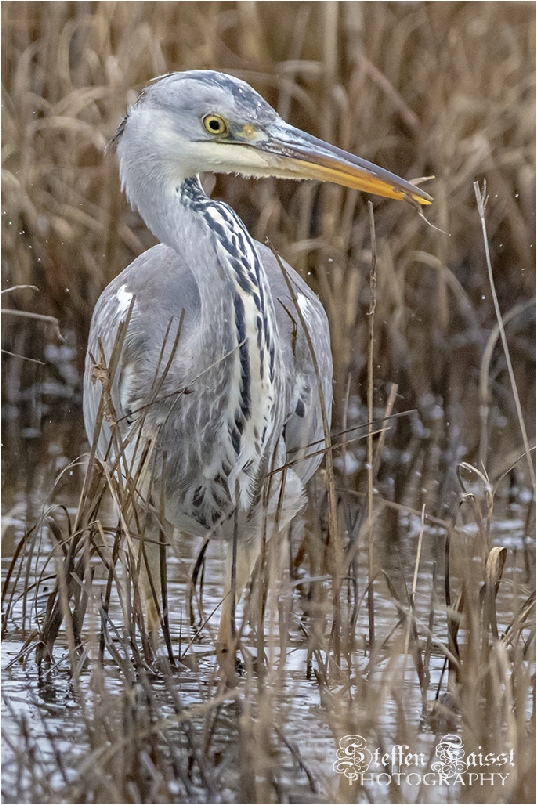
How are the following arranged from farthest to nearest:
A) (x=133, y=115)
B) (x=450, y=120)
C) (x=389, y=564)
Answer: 1. (x=450, y=120)
2. (x=389, y=564)
3. (x=133, y=115)

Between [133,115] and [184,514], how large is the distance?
1.14 metres

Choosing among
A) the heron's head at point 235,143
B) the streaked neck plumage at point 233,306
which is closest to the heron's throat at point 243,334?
the streaked neck plumage at point 233,306

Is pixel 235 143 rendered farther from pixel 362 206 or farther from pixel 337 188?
pixel 362 206

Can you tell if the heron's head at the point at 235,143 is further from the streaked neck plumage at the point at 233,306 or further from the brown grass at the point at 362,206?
the brown grass at the point at 362,206

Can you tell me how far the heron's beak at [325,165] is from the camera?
3.53 m

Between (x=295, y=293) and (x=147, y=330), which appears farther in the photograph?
(x=295, y=293)

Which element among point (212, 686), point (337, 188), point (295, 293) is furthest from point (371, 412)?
point (337, 188)

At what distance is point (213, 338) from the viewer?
3.66m

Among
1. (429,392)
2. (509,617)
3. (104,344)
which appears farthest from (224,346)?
(429,392)

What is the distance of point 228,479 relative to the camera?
3.82m

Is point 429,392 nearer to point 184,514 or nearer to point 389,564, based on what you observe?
point 389,564

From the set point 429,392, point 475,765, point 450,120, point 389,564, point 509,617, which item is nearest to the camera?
point 475,765

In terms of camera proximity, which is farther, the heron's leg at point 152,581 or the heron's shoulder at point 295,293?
the heron's shoulder at point 295,293

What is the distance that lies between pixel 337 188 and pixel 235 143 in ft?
9.92
